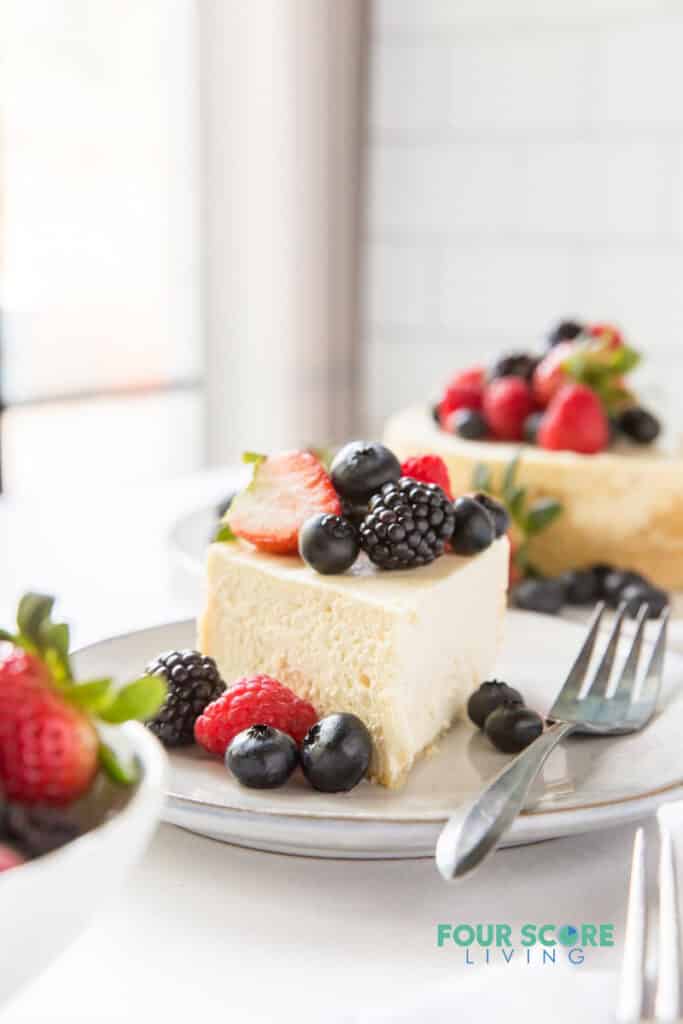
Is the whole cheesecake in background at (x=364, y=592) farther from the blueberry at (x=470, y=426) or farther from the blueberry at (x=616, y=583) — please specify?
the blueberry at (x=470, y=426)

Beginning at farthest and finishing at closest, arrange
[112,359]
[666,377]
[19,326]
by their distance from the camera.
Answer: [666,377]
[112,359]
[19,326]

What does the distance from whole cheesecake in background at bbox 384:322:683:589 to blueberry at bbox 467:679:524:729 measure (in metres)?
0.66

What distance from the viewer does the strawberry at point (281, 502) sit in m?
Answer: 0.98

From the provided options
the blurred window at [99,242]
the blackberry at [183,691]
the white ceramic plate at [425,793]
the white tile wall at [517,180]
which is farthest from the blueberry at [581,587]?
the white tile wall at [517,180]

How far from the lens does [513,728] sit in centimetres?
89

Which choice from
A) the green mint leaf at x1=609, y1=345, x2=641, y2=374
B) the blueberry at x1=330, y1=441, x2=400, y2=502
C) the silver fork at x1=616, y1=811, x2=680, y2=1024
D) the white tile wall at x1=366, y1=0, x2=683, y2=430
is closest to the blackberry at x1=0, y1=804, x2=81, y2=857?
the silver fork at x1=616, y1=811, x2=680, y2=1024

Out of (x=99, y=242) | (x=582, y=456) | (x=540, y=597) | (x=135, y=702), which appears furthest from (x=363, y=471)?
(x=99, y=242)

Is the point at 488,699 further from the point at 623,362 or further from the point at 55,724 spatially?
the point at 623,362

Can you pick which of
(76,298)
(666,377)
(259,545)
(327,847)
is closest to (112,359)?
(76,298)

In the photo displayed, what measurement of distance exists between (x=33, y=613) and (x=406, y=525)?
1.12 feet

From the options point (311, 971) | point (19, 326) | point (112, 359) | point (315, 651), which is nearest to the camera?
point (311, 971)

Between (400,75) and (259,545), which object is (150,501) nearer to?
(259,545)

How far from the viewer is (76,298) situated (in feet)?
8.96

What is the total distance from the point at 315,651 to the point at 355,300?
8.35ft
